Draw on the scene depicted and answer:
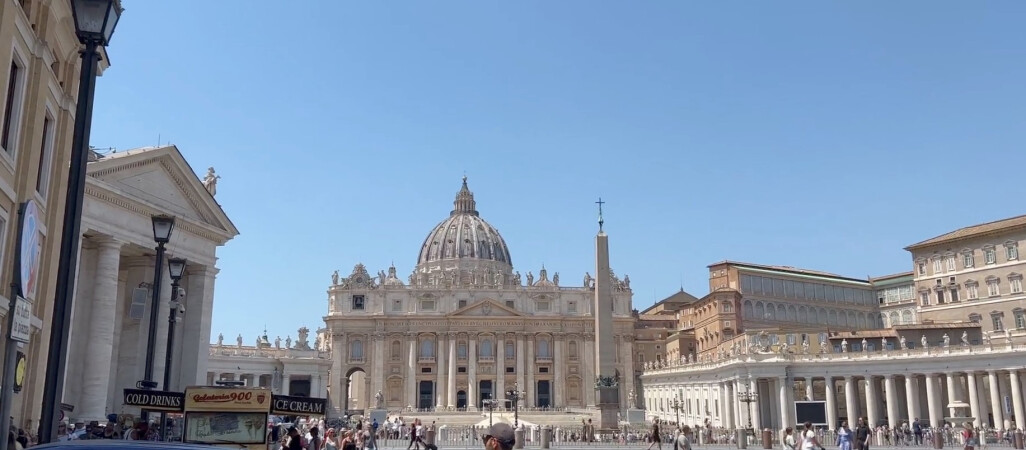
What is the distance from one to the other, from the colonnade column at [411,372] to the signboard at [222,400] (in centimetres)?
7599

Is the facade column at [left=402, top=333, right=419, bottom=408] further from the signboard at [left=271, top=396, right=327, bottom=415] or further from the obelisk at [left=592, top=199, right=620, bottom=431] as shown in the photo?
the signboard at [left=271, top=396, right=327, bottom=415]

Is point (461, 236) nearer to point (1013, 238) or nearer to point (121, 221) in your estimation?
point (1013, 238)

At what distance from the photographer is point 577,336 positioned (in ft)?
303

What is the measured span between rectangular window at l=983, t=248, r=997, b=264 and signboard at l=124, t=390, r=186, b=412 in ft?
195

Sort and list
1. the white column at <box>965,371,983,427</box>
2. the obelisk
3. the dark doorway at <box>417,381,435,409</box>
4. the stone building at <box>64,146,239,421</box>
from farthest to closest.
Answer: the dark doorway at <box>417,381,435,409</box> < the white column at <box>965,371,983,427</box> < the obelisk < the stone building at <box>64,146,239,421</box>

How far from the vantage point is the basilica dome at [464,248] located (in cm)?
11406

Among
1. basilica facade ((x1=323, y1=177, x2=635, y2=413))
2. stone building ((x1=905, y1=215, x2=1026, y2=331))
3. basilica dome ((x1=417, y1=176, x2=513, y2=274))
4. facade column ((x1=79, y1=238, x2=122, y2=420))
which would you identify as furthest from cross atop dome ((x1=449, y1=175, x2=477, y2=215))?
facade column ((x1=79, y1=238, x2=122, y2=420))

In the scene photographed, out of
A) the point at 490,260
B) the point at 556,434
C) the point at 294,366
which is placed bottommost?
the point at 556,434

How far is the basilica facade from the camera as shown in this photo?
295 ft

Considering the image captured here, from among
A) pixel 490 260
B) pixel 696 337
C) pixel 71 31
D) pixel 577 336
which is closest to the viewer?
pixel 71 31

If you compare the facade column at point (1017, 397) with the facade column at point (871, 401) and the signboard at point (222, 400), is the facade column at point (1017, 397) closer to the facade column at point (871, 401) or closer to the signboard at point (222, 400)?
the facade column at point (871, 401)

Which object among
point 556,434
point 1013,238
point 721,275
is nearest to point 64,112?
point 556,434

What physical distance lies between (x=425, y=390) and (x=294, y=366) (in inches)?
774

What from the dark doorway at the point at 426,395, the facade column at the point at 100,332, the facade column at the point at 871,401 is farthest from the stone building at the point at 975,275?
the facade column at the point at 100,332
